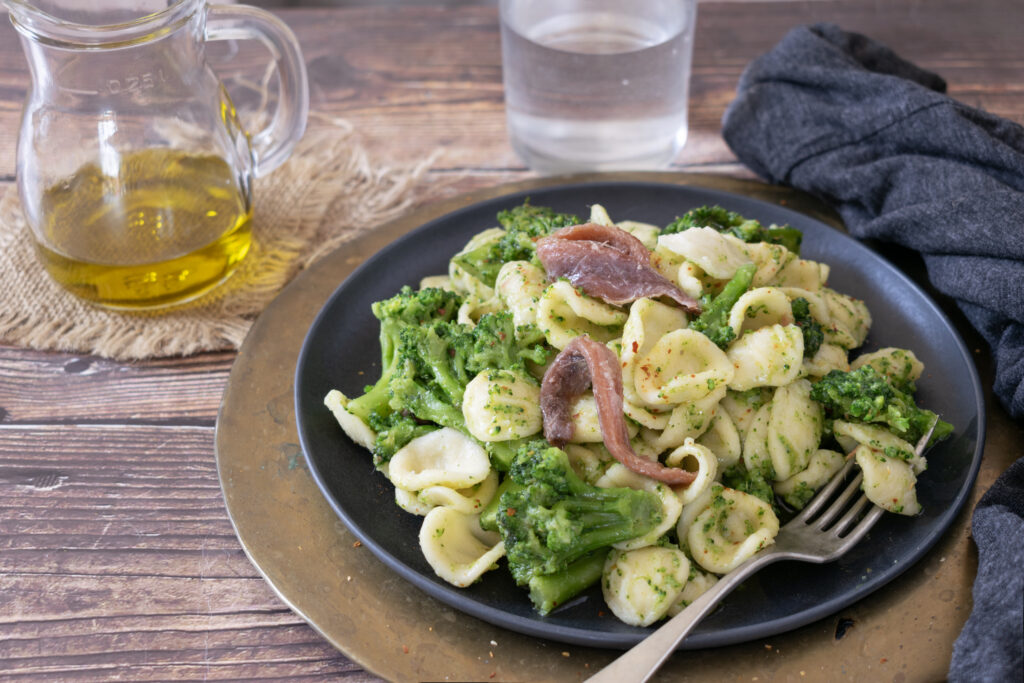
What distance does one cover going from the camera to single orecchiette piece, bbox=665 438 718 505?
6.33 ft

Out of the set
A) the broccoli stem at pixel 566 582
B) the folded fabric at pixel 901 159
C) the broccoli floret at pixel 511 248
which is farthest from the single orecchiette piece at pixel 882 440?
the broccoli floret at pixel 511 248

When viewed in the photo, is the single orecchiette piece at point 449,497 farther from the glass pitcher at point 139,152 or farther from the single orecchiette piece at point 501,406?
the glass pitcher at point 139,152

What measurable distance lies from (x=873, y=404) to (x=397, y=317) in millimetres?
1085

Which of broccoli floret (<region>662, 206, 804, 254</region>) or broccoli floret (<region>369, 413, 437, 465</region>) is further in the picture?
broccoli floret (<region>662, 206, 804, 254</region>)

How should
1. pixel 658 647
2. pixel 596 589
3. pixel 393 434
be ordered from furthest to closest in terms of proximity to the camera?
pixel 393 434 → pixel 596 589 → pixel 658 647

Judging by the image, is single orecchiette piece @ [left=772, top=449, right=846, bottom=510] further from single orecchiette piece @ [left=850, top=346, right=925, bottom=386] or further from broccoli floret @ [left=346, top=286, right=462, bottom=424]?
broccoli floret @ [left=346, top=286, right=462, bottom=424]

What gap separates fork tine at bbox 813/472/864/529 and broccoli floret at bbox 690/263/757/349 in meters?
0.39

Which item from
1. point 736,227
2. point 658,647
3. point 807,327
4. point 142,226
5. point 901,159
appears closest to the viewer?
point 658,647

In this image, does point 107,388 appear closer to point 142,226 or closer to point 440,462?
point 142,226

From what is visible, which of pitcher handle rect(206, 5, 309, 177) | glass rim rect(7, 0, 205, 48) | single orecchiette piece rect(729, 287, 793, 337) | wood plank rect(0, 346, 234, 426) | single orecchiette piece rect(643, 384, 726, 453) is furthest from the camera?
pitcher handle rect(206, 5, 309, 177)

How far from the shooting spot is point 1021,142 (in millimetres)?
2688

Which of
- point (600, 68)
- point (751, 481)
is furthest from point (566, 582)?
point (600, 68)

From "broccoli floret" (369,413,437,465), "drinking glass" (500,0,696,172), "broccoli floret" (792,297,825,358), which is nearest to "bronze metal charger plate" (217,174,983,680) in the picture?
"broccoli floret" (369,413,437,465)

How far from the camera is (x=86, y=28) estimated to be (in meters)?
2.25
